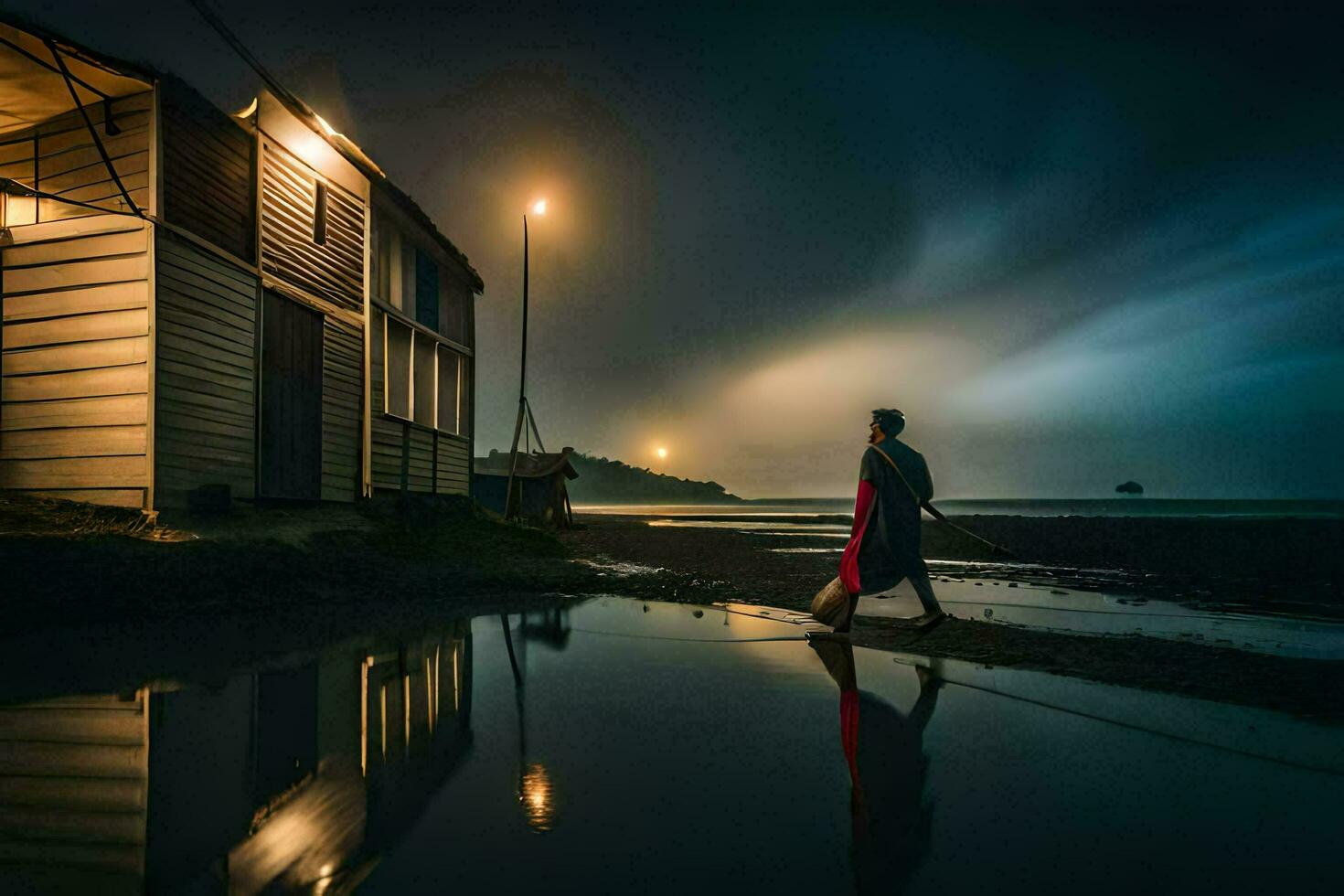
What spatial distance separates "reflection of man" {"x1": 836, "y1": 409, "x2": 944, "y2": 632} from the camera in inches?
229

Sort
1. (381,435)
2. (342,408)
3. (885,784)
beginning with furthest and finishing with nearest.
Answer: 1. (381,435)
2. (342,408)
3. (885,784)

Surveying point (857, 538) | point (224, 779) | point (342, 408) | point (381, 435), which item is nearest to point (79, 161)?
point (342, 408)

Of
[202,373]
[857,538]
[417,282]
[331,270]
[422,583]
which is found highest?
[417,282]

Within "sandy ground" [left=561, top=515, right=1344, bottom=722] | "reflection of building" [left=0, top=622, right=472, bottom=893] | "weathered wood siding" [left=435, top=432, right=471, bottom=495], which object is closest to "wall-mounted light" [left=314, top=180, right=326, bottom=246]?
"weathered wood siding" [left=435, top=432, right=471, bottom=495]

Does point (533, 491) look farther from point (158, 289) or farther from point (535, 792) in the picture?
point (535, 792)

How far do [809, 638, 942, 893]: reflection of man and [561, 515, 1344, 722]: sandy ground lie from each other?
1749 millimetres

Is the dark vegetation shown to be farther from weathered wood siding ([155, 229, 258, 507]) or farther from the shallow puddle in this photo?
the shallow puddle

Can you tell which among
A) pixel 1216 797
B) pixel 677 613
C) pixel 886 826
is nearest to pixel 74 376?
pixel 677 613

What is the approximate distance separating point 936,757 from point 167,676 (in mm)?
4729

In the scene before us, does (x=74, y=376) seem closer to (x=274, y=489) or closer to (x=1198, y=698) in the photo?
(x=274, y=489)

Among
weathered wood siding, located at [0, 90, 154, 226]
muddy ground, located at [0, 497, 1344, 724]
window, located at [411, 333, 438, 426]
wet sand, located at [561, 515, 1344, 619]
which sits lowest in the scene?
wet sand, located at [561, 515, 1344, 619]

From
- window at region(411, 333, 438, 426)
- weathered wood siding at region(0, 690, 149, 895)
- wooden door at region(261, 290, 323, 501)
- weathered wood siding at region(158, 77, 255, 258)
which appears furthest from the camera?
window at region(411, 333, 438, 426)

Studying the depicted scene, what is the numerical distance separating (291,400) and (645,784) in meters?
10.9

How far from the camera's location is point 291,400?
11.1 m
